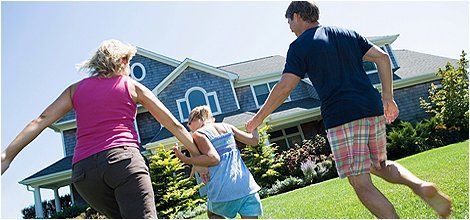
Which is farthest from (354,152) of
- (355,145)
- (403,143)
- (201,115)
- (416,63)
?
(416,63)

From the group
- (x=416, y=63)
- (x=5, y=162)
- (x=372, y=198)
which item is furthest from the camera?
(x=416, y=63)

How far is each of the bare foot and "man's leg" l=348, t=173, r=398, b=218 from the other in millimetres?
347

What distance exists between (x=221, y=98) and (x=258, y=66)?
13.4 feet

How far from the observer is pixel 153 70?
73.3ft

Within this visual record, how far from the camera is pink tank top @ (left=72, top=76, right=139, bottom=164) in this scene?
8.62ft

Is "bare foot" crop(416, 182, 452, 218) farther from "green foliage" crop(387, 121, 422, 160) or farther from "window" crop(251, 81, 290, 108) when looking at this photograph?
"window" crop(251, 81, 290, 108)

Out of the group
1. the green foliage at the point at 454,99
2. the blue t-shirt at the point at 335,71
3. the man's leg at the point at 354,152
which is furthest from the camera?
the green foliage at the point at 454,99

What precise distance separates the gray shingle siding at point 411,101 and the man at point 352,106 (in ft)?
61.6

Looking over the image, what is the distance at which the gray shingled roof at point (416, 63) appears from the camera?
21.9 metres

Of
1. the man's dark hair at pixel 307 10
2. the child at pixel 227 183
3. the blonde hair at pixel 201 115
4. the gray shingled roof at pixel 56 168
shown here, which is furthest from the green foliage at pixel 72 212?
the man's dark hair at pixel 307 10

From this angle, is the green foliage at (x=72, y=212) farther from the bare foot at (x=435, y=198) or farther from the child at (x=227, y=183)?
the bare foot at (x=435, y=198)

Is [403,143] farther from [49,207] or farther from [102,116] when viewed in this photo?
[49,207]

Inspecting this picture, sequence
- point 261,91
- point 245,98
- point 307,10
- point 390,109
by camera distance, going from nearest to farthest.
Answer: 1. point 390,109
2. point 307,10
3. point 245,98
4. point 261,91

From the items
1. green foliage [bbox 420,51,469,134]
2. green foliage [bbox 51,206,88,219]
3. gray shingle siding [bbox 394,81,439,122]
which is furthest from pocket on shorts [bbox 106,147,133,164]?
gray shingle siding [bbox 394,81,439,122]
